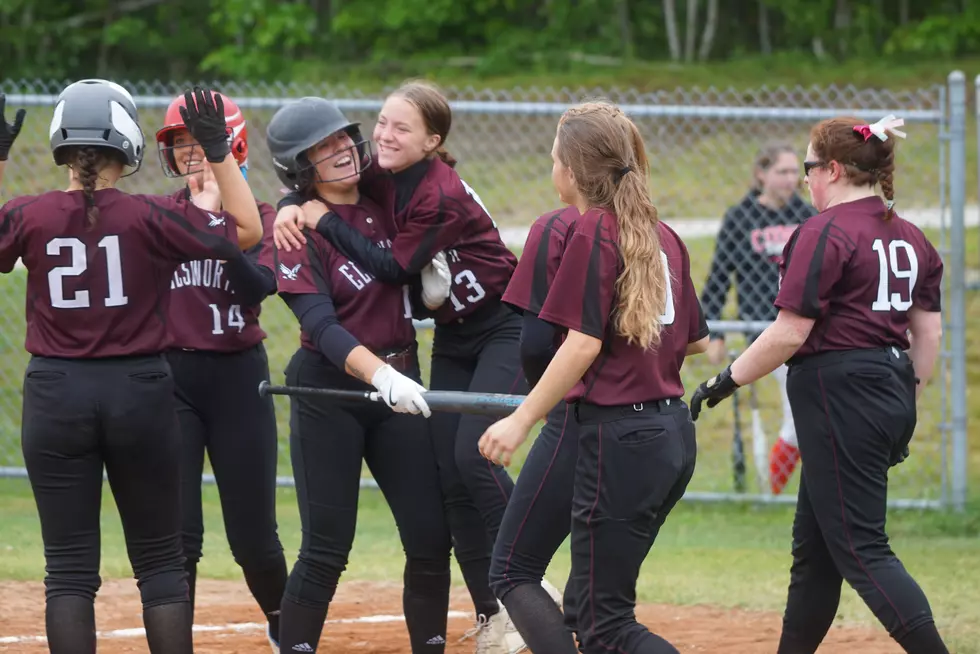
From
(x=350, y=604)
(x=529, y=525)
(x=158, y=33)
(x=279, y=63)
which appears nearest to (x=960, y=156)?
(x=350, y=604)

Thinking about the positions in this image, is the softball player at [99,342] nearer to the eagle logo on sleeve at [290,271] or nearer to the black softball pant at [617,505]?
the eagle logo on sleeve at [290,271]

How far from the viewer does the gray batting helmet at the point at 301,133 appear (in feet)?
14.9

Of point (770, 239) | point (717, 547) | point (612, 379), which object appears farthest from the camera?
point (770, 239)

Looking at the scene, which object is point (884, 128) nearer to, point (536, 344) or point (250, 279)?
point (536, 344)

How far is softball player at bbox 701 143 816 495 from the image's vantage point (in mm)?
8375

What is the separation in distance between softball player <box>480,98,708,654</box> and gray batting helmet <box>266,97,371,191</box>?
1.04m

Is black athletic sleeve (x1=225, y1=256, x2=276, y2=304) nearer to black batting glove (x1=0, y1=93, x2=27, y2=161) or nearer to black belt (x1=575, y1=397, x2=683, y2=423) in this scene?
black batting glove (x1=0, y1=93, x2=27, y2=161)

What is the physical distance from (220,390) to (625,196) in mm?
1797

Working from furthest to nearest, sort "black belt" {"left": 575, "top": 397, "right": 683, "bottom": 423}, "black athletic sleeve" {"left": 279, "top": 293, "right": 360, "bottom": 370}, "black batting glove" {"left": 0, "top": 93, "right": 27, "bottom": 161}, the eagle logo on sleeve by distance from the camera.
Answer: the eagle logo on sleeve → "black athletic sleeve" {"left": 279, "top": 293, "right": 360, "bottom": 370} → "black batting glove" {"left": 0, "top": 93, "right": 27, "bottom": 161} → "black belt" {"left": 575, "top": 397, "right": 683, "bottom": 423}

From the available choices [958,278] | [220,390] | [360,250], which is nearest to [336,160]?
[360,250]

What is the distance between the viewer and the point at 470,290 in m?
4.72

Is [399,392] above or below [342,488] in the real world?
above

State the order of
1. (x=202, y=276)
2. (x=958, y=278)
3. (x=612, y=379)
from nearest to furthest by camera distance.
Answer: (x=612, y=379) → (x=202, y=276) → (x=958, y=278)

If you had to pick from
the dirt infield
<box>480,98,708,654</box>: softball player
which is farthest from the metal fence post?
<box>480,98,708,654</box>: softball player
